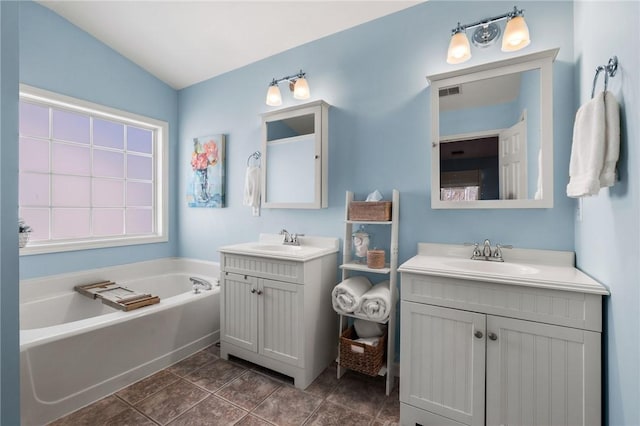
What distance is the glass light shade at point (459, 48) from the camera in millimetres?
1758

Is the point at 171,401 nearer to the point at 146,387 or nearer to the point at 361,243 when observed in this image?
the point at 146,387

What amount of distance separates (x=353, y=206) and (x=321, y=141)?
24.3 inches

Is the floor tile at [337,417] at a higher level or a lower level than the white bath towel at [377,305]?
lower

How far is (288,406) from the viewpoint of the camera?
173 cm

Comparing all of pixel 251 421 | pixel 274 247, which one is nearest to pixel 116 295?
pixel 274 247

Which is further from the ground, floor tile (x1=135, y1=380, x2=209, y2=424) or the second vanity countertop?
the second vanity countertop

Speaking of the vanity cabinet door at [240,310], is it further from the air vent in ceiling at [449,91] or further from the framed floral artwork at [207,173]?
the air vent in ceiling at [449,91]

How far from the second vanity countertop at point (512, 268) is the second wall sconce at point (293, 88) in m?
1.51

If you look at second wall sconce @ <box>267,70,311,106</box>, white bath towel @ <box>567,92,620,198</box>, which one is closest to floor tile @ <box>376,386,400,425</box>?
white bath towel @ <box>567,92,620,198</box>

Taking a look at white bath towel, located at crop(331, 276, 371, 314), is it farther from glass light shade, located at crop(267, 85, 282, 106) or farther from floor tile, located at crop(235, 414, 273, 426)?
glass light shade, located at crop(267, 85, 282, 106)

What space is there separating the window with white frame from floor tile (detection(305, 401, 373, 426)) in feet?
8.31

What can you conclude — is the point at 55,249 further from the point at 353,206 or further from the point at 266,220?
the point at 353,206

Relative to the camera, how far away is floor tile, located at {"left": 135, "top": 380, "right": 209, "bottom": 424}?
166 cm

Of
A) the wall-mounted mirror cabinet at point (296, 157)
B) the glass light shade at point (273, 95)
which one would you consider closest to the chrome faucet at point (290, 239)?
the wall-mounted mirror cabinet at point (296, 157)
